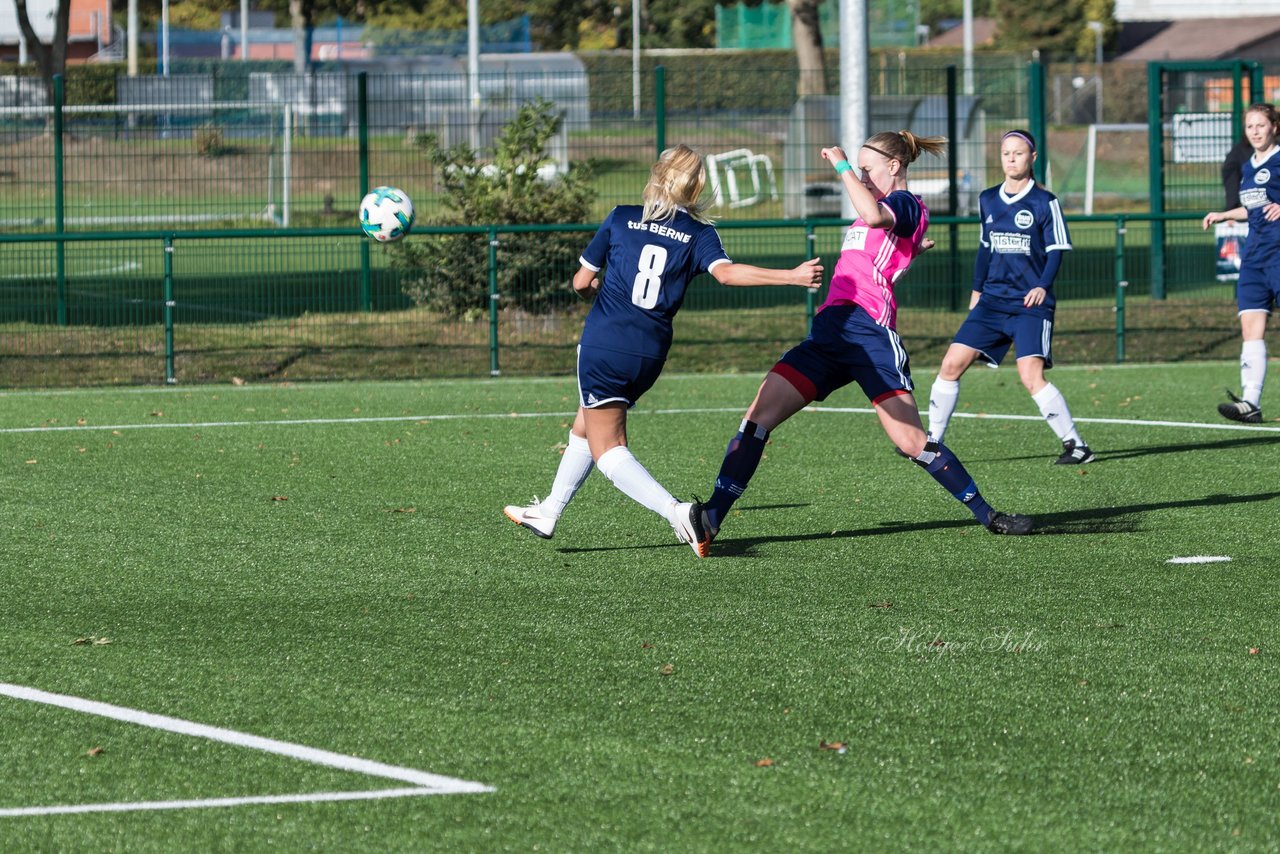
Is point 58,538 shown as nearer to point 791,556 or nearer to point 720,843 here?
point 791,556

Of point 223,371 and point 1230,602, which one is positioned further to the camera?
point 223,371

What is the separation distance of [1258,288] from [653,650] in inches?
312

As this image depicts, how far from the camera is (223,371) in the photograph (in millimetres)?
17625

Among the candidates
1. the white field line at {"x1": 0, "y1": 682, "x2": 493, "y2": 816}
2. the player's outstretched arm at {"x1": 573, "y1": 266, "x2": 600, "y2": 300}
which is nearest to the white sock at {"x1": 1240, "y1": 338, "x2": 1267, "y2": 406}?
the player's outstretched arm at {"x1": 573, "y1": 266, "x2": 600, "y2": 300}

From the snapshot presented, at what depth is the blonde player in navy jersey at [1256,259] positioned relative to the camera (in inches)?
492

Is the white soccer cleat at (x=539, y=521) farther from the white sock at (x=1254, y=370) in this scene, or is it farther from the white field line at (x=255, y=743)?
the white sock at (x=1254, y=370)

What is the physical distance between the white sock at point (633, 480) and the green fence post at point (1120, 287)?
11322 mm

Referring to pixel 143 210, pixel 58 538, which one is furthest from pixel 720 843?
pixel 143 210

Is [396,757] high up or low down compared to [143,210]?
down

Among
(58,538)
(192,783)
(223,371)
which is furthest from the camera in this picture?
(223,371)

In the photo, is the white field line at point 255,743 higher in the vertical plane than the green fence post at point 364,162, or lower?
lower

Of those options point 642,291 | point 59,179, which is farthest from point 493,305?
point 642,291

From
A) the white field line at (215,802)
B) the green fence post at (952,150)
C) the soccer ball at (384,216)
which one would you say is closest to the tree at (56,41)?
the green fence post at (952,150)

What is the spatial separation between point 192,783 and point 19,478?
6412 millimetres
